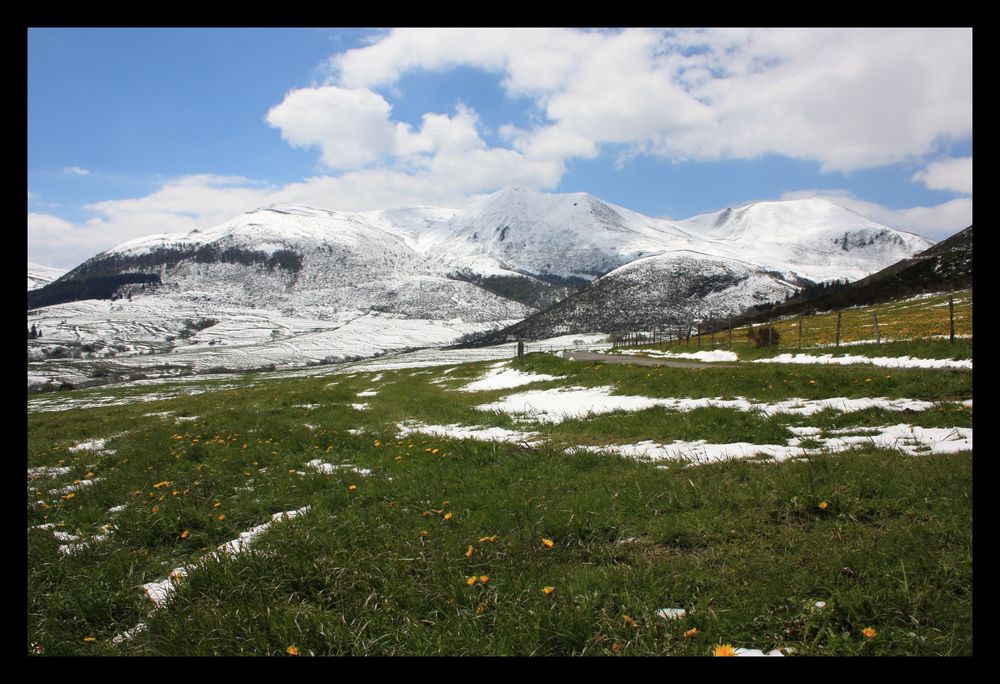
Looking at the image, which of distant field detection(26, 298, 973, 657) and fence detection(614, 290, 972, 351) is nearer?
distant field detection(26, 298, 973, 657)

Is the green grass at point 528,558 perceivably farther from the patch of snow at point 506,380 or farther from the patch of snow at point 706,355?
the patch of snow at point 706,355

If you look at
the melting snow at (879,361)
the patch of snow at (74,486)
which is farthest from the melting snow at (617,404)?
the patch of snow at (74,486)

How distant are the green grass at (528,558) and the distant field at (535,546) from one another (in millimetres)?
22

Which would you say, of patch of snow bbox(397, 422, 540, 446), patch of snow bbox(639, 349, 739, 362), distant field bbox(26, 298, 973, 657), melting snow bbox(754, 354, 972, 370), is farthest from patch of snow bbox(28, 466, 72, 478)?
patch of snow bbox(639, 349, 739, 362)

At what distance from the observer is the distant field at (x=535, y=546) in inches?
133

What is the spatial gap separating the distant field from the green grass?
0.02 metres

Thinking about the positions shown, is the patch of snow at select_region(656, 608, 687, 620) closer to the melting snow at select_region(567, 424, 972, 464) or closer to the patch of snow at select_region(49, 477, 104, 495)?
the melting snow at select_region(567, 424, 972, 464)

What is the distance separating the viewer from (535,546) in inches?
188

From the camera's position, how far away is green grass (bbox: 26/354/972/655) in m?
3.35

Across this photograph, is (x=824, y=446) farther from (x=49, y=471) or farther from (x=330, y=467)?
(x=49, y=471)

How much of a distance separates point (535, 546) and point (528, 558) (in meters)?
0.26


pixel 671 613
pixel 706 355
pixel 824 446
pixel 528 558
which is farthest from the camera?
pixel 706 355

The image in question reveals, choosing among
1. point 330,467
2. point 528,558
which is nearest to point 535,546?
point 528,558

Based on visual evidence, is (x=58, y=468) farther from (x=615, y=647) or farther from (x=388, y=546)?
(x=615, y=647)
